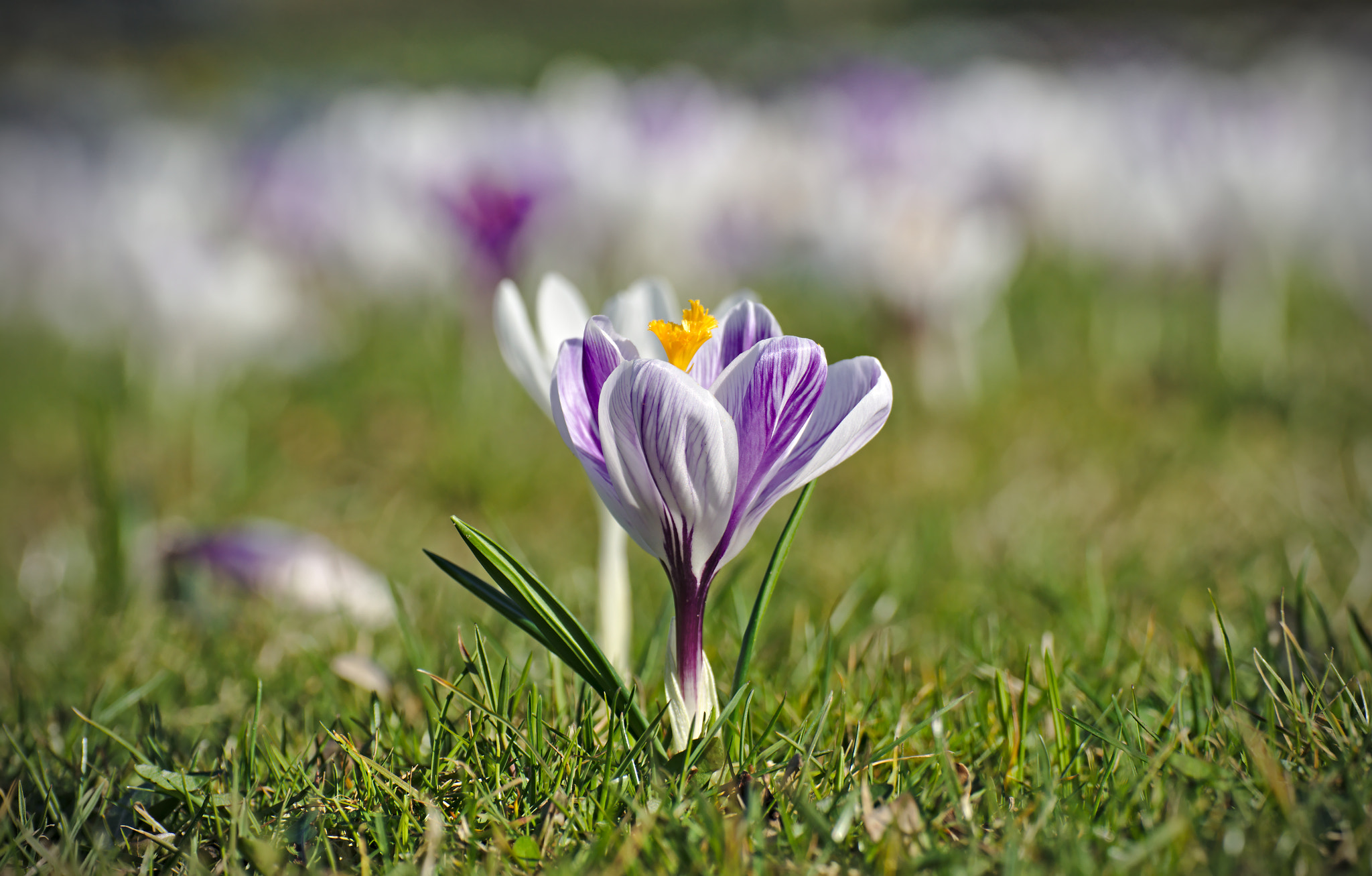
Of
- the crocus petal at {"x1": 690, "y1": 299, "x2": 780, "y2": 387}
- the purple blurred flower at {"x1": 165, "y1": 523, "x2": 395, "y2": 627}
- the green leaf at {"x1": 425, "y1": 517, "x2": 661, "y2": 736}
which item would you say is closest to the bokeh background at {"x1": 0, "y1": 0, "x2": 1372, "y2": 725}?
the purple blurred flower at {"x1": 165, "y1": 523, "x2": 395, "y2": 627}

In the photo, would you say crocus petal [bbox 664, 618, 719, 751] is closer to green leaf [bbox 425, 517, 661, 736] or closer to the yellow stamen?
green leaf [bbox 425, 517, 661, 736]

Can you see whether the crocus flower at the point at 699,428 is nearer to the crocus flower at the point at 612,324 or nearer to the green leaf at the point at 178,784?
the crocus flower at the point at 612,324

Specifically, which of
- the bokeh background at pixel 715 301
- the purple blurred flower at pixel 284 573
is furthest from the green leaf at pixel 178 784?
the purple blurred flower at pixel 284 573

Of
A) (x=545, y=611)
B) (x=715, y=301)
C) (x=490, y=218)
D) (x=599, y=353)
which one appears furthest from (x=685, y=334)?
(x=715, y=301)

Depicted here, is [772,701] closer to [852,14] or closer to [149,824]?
[149,824]

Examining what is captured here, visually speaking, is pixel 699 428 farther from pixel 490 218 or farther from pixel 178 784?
pixel 490 218

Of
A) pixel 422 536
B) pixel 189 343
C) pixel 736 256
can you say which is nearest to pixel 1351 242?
pixel 736 256

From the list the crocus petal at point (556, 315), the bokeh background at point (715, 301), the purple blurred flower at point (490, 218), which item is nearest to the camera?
the crocus petal at point (556, 315)
